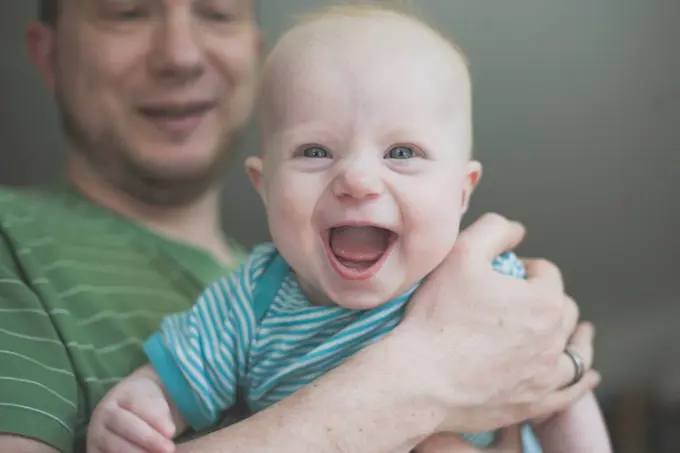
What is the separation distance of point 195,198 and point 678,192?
2.63 ft

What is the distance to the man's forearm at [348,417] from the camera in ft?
2.29

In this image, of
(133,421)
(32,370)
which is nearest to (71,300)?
(32,370)

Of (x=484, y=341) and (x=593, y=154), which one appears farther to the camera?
(x=593, y=154)

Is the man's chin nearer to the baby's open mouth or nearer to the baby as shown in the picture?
the baby

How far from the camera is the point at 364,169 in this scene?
0.68 metres

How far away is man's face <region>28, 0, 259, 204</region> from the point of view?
3.43 feet

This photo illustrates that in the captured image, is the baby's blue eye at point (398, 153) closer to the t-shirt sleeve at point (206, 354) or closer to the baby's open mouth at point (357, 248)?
the baby's open mouth at point (357, 248)

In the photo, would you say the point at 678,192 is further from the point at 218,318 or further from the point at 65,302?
the point at 65,302

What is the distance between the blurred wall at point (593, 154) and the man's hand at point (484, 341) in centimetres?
35

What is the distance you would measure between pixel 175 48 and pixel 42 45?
0.20 metres

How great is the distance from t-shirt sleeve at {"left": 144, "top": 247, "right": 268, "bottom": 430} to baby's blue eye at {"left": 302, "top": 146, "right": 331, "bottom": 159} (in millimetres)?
179

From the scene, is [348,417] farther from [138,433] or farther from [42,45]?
[42,45]

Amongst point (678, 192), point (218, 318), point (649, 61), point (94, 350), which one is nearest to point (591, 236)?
point (678, 192)

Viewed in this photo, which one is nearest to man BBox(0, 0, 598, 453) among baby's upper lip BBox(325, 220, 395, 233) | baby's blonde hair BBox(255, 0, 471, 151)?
Result: baby's upper lip BBox(325, 220, 395, 233)
